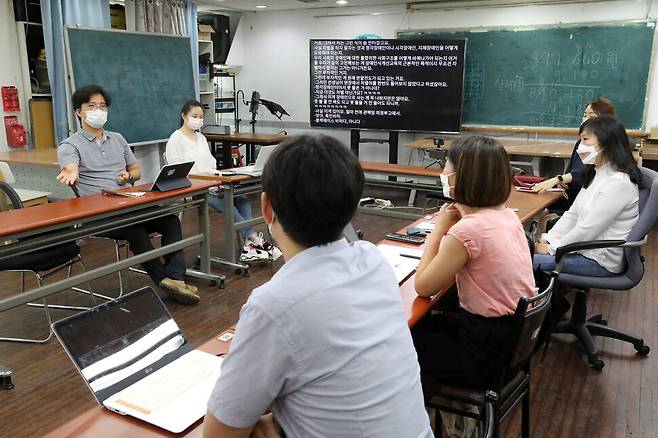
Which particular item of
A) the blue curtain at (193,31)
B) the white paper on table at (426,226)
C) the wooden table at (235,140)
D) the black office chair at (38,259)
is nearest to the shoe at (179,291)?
the black office chair at (38,259)

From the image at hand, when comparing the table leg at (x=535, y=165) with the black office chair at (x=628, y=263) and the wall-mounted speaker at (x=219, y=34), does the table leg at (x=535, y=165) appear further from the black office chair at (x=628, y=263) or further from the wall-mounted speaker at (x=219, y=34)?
the wall-mounted speaker at (x=219, y=34)

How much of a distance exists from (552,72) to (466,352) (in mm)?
5219

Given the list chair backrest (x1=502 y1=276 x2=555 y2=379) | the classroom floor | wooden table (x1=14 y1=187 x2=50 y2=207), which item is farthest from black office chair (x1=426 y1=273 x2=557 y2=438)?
wooden table (x1=14 y1=187 x2=50 y2=207)

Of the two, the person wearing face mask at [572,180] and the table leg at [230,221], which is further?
the table leg at [230,221]

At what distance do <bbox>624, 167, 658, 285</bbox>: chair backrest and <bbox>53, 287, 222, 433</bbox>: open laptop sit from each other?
223 centimetres

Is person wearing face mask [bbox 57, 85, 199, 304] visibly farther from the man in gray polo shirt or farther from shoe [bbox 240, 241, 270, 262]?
the man in gray polo shirt

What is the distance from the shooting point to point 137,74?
564 cm

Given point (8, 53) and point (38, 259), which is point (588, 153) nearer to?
point (38, 259)

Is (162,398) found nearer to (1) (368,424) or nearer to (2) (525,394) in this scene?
(1) (368,424)

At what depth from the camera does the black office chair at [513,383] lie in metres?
1.58

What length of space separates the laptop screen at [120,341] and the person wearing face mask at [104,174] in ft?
7.21

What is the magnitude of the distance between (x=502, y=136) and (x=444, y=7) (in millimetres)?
1683

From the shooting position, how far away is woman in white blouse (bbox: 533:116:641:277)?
8.73ft

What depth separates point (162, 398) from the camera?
1.16 m
